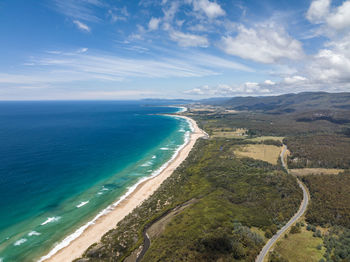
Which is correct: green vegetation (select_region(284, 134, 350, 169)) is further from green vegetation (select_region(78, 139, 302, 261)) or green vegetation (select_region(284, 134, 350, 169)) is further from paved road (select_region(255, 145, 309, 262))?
paved road (select_region(255, 145, 309, 262))

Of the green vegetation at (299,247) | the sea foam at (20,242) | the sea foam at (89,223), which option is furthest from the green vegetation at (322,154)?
the sea foam at (20,242)

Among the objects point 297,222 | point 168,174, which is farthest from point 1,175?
point 297,222

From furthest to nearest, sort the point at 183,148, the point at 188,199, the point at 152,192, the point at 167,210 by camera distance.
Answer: the point at 183,148, the point at 152,192, the point at 188,199, the point at 167,210

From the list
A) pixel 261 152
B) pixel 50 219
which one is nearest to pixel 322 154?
pixel 261 152

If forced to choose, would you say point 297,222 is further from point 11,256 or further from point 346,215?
point 11,256

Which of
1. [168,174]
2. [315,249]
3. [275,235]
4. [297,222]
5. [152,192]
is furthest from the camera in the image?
[168,174]

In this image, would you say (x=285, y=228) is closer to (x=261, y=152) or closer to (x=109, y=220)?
(x=109, y=220)

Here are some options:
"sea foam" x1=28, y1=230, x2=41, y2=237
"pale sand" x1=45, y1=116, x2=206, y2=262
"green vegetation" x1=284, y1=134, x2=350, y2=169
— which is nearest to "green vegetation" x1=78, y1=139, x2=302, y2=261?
"pale sand" x1=45, y1=116, x2=206, y2=262
